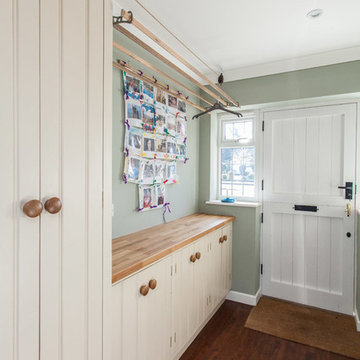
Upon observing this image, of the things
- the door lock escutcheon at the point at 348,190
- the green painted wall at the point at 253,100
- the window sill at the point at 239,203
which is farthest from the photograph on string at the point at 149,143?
the door lock escutcheon at the point at 348,190

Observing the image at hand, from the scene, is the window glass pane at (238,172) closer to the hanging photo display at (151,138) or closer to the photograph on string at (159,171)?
the hanging photo display at (151,138)

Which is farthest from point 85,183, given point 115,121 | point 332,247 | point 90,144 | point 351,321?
point 351,321

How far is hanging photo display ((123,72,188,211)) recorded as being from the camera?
6.64ft

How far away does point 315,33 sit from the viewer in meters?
2.11

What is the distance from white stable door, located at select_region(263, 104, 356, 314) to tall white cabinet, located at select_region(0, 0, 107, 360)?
2416 mm

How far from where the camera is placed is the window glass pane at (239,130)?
123 inches

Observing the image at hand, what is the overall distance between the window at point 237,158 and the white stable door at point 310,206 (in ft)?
0.56

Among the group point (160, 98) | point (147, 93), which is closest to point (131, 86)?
point (147, 93)

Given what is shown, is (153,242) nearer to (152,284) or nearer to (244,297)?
(152,284)

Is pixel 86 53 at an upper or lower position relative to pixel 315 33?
lower

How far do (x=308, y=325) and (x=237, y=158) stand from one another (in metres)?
1.86

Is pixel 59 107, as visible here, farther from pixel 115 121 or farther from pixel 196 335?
pixel 196 335

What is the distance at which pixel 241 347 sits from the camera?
2.13m

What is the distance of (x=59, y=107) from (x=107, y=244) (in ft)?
1.74
